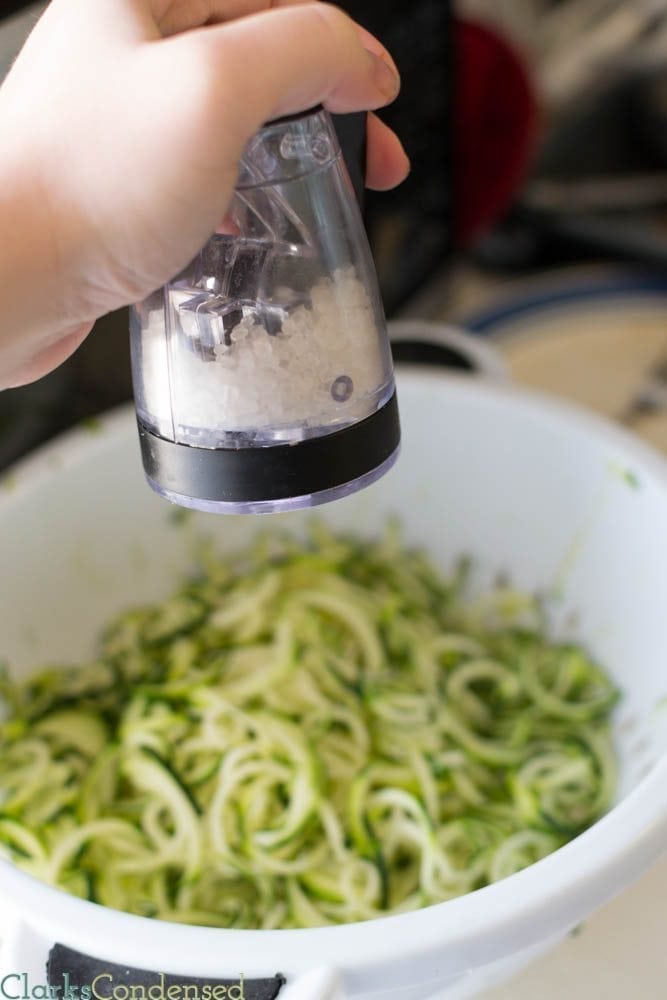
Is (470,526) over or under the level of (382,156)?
under

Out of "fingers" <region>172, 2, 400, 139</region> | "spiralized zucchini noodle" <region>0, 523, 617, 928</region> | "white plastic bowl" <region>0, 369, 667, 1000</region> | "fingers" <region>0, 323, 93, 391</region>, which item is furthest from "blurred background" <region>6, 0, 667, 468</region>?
"fingers" <region>172, 2, 400, 139</region>

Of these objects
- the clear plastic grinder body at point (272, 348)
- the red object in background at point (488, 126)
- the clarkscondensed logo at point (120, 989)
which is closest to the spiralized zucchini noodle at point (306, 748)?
the clarkscondensed logo at point (120, 989)

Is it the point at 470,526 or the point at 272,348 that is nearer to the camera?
the point at 272,348

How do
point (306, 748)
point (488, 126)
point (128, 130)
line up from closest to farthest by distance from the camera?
1. point (128, 130)
2. point (306, 748)
3. point (488, 126)

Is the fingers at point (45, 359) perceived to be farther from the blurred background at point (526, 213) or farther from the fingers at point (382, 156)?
the blurred background at point (526, 213)

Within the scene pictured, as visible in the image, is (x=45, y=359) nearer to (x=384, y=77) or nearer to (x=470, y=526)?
(x=384, y=77)

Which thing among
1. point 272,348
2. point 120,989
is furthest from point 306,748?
point 272,348
